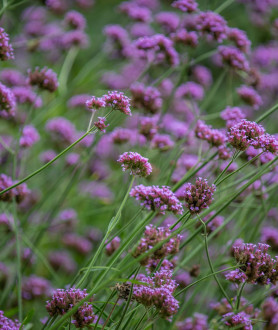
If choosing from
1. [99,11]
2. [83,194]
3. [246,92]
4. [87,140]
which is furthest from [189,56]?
[99,11]

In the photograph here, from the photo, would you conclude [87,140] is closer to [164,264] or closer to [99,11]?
[164,264]

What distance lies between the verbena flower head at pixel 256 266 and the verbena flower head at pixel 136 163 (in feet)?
0.94

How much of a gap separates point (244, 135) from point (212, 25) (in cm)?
81

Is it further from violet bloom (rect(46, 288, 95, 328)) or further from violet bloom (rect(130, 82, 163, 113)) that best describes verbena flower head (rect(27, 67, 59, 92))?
violet bloom (rect(46, 288, 95, 328))

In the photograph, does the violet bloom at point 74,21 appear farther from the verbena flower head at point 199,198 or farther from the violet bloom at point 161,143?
the verbena flower head at point 199,198

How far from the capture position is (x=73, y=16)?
230cm

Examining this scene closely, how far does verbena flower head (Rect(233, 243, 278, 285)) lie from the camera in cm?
94

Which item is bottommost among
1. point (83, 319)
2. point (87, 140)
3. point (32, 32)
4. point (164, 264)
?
point (83, 319)

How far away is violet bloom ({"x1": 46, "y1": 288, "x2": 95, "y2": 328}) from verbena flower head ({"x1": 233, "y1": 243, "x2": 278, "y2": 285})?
0.37m

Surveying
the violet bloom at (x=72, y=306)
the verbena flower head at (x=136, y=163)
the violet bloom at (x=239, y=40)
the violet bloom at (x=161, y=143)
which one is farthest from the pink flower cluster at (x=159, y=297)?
the violet bloom at (x=239, y=40)

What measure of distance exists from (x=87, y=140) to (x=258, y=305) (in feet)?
4.33

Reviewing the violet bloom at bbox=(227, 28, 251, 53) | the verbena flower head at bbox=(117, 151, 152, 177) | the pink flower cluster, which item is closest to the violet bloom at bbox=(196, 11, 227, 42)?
the violet bloom at bbox=(227, 28, 251, 53)

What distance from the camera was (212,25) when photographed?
1676 mm

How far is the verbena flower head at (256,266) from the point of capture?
94 centimetres
